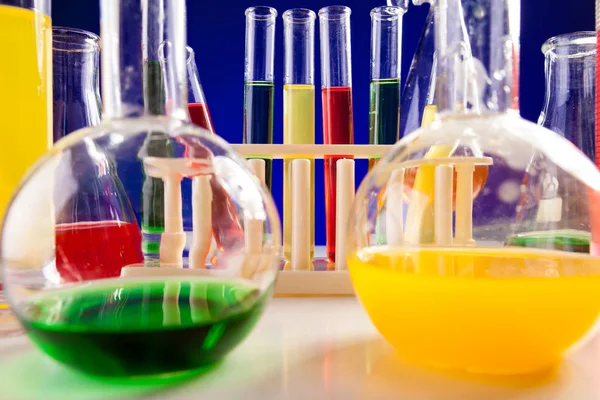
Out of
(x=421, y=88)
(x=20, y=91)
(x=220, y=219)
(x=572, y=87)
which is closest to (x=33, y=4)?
(x=20, y=91)

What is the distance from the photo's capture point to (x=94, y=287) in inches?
18.4

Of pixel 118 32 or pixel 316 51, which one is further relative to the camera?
pixel 316 51

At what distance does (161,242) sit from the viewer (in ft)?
1.66

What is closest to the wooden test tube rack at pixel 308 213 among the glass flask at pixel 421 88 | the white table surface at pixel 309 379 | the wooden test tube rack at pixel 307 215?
the wooden test tube rack at pixel 307 215

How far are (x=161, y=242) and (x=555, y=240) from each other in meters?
0.38

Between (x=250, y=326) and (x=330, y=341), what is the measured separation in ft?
0.45

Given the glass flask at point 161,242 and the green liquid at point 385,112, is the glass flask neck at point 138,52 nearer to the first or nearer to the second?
the glass flask at point 161,242

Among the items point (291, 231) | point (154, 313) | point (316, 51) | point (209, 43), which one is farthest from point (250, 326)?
point (209, 43)

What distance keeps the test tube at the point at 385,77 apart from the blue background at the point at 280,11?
46 centimetres

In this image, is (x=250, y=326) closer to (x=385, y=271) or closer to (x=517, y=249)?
(x=385, y=271)

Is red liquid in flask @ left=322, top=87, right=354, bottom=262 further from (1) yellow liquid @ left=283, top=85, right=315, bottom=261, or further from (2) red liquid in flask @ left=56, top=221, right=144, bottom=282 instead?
(2) red liquid in flask @ left=56, top=221, right=144, bottom=282

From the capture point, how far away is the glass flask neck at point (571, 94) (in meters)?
0.87

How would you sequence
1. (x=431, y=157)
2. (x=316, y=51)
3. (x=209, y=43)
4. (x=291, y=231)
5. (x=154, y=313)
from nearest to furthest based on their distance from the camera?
(x=154, y=313)
(x=431, y=157)
(x=291, y=231)
(x=316, y=51)
(x=209, y=43)

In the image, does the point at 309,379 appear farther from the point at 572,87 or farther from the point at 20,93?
the point at 572,87
